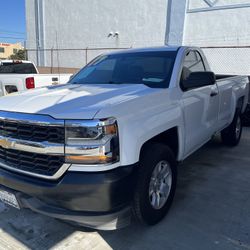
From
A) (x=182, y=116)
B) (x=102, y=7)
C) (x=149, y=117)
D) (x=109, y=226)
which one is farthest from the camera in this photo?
(x=102, y=7)

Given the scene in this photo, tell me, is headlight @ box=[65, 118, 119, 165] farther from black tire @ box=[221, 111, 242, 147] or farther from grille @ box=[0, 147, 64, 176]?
black tire @ box=[221, 111, 242, 147]

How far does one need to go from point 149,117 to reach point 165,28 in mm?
14104

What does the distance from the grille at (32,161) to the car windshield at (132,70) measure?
1.50 meters

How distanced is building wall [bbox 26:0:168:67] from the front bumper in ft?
47.9

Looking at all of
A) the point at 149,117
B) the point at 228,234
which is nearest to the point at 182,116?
the point at 149,117

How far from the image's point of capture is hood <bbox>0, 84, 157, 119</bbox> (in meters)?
2.31

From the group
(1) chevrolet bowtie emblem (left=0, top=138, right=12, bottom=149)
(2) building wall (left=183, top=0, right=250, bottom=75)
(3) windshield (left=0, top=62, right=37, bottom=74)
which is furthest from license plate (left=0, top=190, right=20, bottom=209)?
(2) building wall (left=183, top=0, right=250, bottom=75)

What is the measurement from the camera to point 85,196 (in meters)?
2.22

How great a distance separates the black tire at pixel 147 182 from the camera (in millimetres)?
2574

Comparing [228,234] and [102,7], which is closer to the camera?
[228,234]

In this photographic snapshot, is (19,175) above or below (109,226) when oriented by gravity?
above

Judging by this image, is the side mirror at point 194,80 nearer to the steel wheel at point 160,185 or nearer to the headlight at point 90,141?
the steel wheel at point 160,185

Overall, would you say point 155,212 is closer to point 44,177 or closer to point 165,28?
point 44,177

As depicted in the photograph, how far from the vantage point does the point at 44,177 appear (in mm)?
2361
